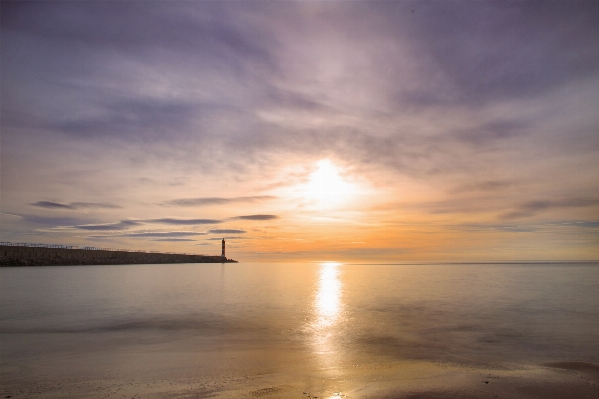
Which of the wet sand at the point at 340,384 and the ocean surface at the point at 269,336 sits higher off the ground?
the wet sand at the point at 340,384

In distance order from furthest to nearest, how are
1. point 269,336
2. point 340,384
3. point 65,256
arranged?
point 65,256 < point 269,336 < point 340,384

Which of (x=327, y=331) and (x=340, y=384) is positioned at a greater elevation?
(x=340, y=384)

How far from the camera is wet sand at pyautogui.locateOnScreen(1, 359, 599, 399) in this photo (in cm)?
838

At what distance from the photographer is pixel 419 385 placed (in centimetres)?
903

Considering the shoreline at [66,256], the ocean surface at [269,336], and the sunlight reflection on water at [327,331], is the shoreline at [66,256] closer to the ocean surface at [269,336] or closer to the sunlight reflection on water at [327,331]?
the ocean surface at [269,336]

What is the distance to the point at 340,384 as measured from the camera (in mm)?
9195

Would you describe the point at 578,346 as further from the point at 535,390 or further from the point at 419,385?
the point at 419,385

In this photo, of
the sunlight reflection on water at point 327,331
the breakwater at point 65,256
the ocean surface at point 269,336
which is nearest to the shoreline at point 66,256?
the breakwater at point 65,256

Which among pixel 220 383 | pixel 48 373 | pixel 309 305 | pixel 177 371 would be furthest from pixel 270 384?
pixel 309 305

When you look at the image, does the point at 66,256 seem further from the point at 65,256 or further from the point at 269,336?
the point at 269,336

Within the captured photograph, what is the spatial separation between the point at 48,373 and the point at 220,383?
4942mm

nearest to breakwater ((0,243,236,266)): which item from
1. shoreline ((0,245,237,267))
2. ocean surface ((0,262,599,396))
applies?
shoreline ((0,245,237,267))

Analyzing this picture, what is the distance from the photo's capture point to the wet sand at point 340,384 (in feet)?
27.5

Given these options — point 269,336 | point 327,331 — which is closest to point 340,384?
point 269,336
